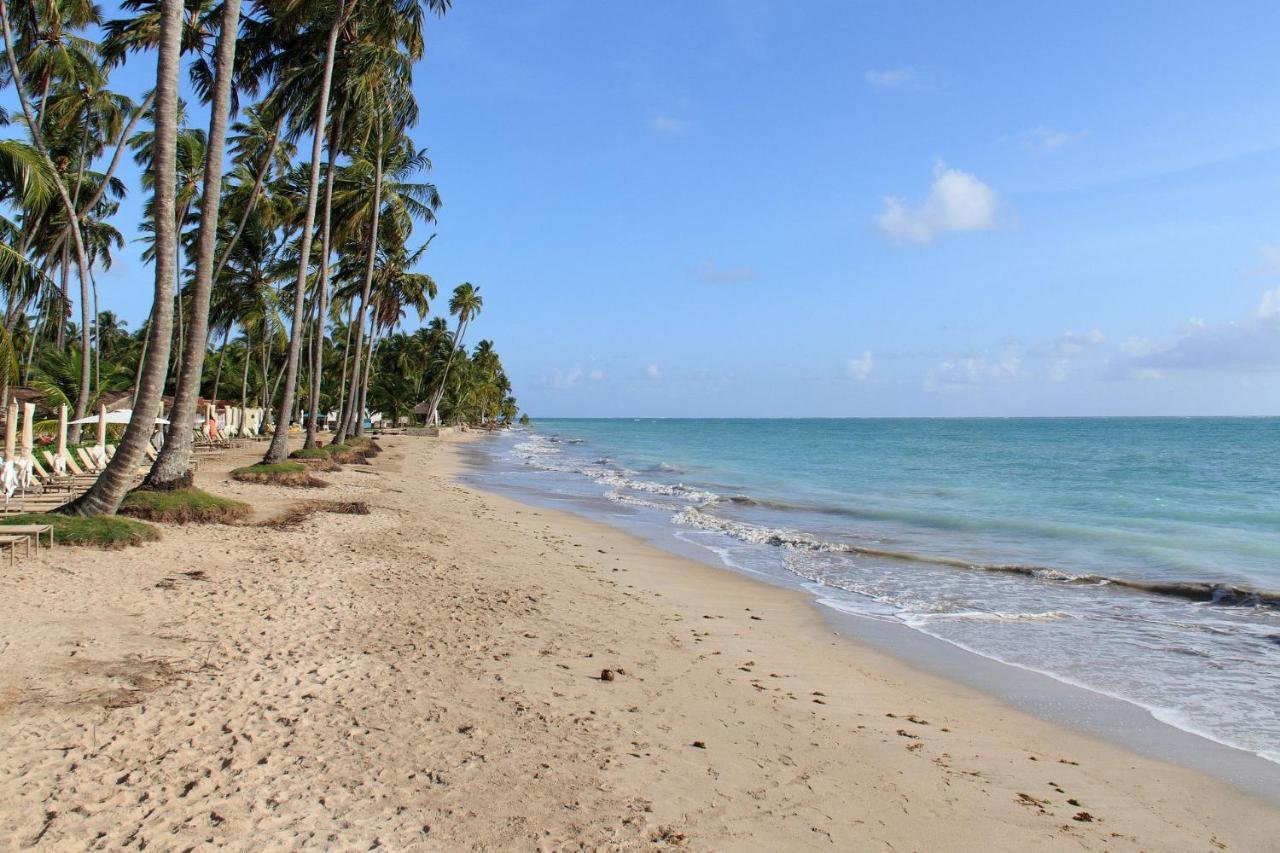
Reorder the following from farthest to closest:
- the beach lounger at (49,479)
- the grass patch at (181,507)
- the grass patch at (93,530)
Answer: the beach lounger at (49,479) < the grass patch at (181,507) < the grass patch at (93,530)

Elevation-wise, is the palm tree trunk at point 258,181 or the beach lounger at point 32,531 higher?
the palm tree trunk at point 258,181

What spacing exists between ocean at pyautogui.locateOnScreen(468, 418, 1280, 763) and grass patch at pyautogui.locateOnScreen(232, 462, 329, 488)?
255 inches

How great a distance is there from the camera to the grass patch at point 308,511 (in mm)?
11633

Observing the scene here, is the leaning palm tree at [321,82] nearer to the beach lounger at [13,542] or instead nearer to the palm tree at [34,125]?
the palm tree at [34,125]

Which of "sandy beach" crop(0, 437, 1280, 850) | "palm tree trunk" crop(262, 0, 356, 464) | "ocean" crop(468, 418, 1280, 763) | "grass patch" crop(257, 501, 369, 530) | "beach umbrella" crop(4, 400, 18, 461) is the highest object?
"palm tree trunk" crop(262, 0, 356, 464)

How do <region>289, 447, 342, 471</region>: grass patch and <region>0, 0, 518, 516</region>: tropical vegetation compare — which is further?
<region>289, 447, 342, 471</region>: grass patch

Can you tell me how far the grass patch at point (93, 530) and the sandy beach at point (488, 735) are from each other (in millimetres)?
602

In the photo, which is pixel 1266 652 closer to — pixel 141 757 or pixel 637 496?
pixel 141 757

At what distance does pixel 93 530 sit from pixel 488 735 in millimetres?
6779

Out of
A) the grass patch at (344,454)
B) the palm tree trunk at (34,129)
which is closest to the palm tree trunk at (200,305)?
the palm tree trunk at (34,129)

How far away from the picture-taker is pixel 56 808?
3.46 metres

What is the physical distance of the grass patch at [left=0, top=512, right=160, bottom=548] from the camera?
8.67 m

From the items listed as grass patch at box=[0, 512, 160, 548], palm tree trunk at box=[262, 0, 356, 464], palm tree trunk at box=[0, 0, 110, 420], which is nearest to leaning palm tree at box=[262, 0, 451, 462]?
palm tree trunk at box=[262, 0, 356, 464]

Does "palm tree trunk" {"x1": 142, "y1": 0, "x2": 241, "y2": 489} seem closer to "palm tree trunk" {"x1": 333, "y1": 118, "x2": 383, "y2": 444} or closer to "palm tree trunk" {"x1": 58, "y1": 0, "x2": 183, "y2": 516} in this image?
"palm tree trunk" {"x1": 58, "y1": 0, "x2": 183, "y2": 516}
